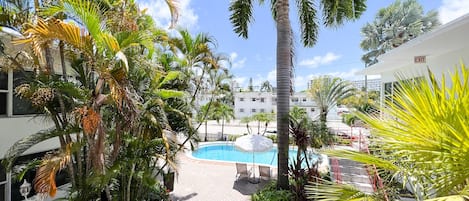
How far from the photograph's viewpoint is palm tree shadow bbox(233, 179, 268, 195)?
12008 millimetres

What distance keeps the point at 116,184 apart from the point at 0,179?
2992mm

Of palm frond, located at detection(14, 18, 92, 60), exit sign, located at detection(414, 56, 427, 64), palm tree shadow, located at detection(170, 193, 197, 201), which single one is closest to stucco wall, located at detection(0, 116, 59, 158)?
palm frond, located at detection(14, 18, 92, 60)

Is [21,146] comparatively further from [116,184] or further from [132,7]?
[132,7]

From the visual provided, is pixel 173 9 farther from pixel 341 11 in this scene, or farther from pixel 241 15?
pixel 341 11

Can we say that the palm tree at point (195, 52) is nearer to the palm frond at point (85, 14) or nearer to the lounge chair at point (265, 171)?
the palm frond at point (85, 14)

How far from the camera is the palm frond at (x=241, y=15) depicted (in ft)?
35.5

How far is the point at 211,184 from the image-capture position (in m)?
12.8

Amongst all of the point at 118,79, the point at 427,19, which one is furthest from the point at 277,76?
the point at 427,19

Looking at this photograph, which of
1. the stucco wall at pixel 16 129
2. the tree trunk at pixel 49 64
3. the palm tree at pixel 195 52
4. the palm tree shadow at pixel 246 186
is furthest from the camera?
the palm tree shadow at pixel 246 186

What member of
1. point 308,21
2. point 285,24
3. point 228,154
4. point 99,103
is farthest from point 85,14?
point 228,154

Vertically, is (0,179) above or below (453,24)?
below

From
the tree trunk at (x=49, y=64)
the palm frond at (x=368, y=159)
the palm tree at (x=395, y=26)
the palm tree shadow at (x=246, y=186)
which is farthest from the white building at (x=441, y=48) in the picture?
the palm tree at (x=395, y=26)

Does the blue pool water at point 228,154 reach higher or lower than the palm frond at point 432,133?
lower

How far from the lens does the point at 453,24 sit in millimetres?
4809
